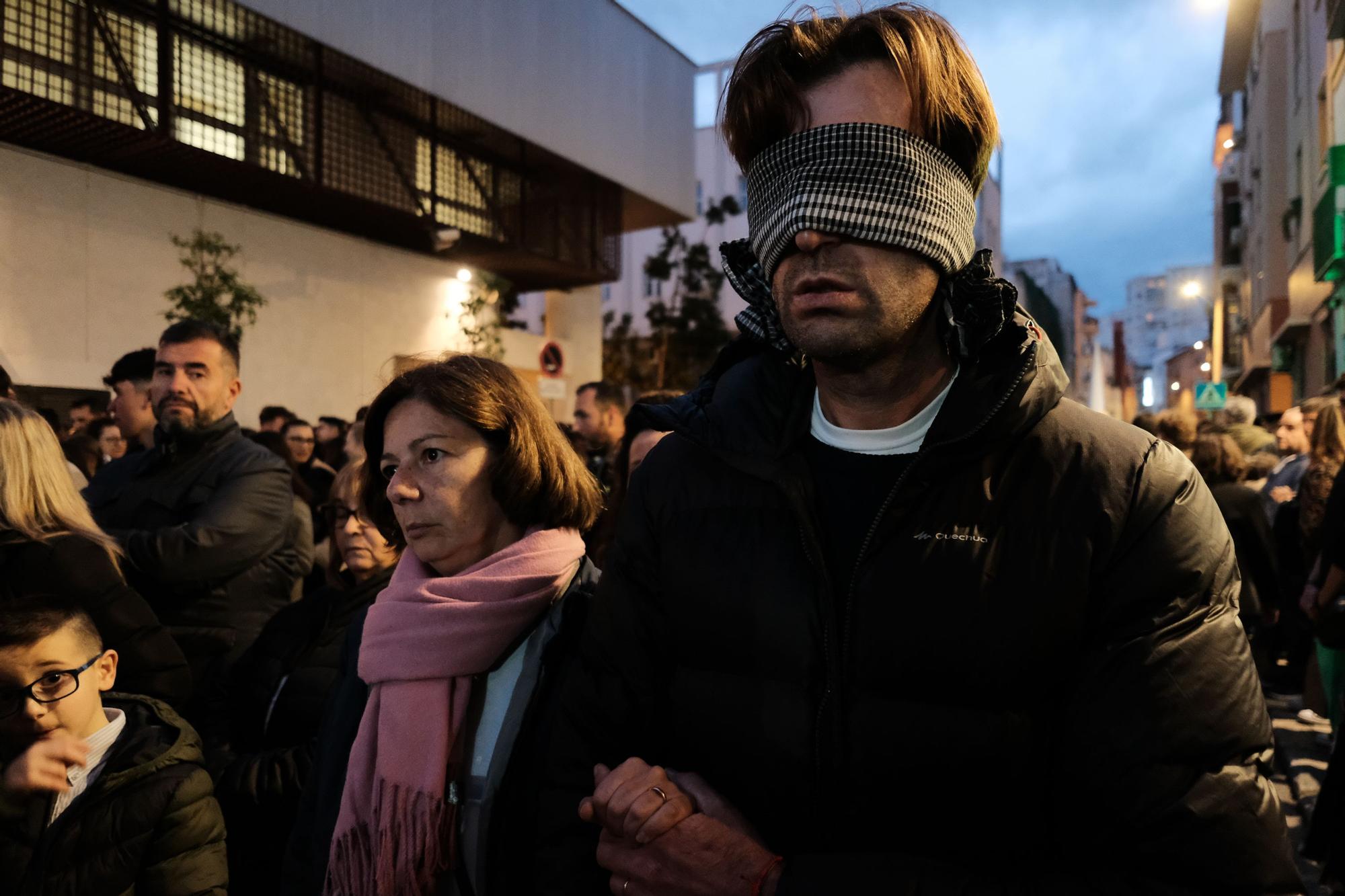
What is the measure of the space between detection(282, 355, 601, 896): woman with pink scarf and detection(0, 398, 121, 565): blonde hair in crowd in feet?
3.75

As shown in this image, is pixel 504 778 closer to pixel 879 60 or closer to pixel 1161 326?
pixel 879 60

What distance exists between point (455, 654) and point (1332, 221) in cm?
1534

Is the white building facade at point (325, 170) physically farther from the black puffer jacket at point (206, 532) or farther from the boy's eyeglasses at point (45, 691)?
the boy's eyeglasses at point (45, 691)

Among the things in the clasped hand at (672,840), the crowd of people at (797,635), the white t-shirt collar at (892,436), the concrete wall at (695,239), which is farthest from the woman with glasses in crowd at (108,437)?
the concrete wall at (695,239)

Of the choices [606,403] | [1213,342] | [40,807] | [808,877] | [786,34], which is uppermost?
[1213,342]

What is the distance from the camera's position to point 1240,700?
1472 millimetres

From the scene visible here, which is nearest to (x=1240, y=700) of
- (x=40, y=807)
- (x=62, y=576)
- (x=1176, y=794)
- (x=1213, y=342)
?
(x=1176, y=794)

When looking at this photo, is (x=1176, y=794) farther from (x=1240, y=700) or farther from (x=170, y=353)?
(x=170, y=353)

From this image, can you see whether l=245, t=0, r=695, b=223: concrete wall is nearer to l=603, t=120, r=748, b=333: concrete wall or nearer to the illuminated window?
the illuminated window

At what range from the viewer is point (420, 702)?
233 cm

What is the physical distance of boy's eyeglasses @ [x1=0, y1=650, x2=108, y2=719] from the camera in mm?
2561

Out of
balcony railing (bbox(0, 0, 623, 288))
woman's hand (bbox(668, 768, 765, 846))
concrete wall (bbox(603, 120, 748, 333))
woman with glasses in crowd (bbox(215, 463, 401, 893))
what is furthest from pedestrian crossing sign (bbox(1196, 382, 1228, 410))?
concrete wall (bbox(603, 120, 748, 333))

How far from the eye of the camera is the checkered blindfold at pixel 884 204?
5.43ft

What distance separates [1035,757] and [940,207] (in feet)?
3.02
